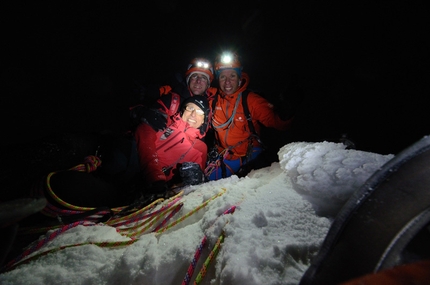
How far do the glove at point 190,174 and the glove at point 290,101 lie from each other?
2.20m

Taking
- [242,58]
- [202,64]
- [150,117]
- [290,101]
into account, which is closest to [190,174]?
[150,117]

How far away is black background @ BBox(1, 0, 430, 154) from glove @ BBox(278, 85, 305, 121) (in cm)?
26

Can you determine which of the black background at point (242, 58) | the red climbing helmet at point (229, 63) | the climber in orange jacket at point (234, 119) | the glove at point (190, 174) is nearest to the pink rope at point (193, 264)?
the glove at point (190, 174)

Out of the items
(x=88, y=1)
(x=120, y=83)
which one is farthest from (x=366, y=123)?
(x=88, y=1)

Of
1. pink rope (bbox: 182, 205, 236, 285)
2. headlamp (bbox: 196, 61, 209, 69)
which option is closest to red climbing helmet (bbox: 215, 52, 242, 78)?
headlamp (bbox: 196, 61, 209, 69)

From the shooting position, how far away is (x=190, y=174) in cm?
367

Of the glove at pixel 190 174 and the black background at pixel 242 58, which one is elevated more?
the black background at pixel 242 58

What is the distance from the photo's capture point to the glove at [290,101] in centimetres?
410

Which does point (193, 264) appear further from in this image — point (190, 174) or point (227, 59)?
point (227, 59)

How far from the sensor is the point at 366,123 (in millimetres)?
6293

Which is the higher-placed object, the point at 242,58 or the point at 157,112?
the point at 242,58

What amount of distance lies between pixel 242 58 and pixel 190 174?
22.0 ft

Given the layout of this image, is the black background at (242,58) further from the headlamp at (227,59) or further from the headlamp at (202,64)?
the headlamp at (227,59)

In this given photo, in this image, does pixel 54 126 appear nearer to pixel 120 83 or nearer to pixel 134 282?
pixel 120 83
